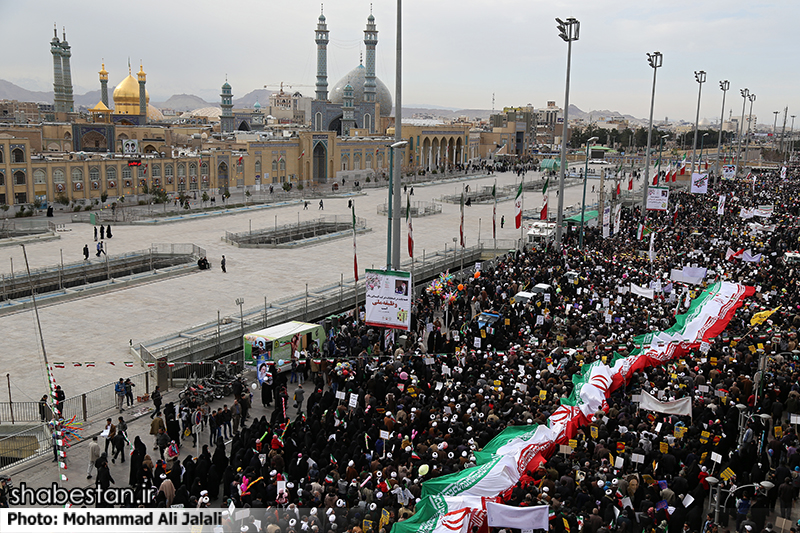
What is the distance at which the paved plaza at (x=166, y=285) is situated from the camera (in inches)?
765

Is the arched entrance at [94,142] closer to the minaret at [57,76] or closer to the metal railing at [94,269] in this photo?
the minaret at [57,76]

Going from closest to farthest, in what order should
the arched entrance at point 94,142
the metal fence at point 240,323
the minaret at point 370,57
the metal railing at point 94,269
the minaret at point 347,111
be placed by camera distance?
1. the metal fence at point 240,323
2. the metal railing at point 94,269
3. the arched entrance at point 94,142
4. the minaret at point 347,111
5. the minaret at point 370,57

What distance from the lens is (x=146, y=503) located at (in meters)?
11.3

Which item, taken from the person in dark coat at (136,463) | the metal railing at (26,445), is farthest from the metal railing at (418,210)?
the person in dark coat at (136,463)

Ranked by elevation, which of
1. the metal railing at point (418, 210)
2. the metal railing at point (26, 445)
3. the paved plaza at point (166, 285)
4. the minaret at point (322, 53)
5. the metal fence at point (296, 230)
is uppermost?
the minaret at point (322, 53)

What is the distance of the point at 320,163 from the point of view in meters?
78.4

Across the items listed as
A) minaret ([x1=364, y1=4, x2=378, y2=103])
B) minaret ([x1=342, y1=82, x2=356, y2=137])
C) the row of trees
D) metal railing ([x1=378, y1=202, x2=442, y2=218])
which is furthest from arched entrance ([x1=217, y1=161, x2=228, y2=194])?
the row of trees

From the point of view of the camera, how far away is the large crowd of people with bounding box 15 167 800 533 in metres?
10.2

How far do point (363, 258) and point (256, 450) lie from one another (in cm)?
2193

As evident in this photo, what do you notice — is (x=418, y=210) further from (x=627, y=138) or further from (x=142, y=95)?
(x=627, y=138)

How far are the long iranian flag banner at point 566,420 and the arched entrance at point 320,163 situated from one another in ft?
203

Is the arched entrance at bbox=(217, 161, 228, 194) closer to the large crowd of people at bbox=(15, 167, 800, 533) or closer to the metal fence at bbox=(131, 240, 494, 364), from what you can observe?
the metal fence at bbox=(131, 240, 494, 364)

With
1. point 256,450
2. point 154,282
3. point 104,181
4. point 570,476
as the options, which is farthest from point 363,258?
point 104,181

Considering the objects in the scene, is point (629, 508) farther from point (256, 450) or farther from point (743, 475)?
point (256, 450)
